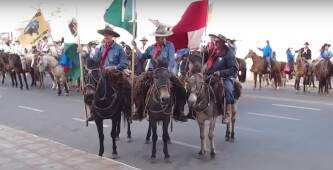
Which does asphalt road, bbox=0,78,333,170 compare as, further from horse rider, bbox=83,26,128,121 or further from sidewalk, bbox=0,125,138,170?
horse rider, bbox=83,26,128,121

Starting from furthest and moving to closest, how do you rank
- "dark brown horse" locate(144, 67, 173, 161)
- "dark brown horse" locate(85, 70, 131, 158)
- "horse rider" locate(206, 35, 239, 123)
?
"horse rider" locate(206, 35, 239, 123) < "dark brown horse" locate(85, 70, 131, 158) < "dark brown horse" locate(144, 67, 173, 161)

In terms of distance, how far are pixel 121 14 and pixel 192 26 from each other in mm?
1496

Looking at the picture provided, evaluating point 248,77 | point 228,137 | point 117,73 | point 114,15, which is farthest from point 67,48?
point 248,77

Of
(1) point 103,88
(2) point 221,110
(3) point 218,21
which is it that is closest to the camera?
(1) point 103,88

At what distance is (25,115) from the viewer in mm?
15609

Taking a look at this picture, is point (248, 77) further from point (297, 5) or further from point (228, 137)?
point (228, 137)

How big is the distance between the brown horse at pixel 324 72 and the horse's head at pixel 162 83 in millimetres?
15362

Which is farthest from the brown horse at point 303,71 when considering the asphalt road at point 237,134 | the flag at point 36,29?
the flag at point 36,29

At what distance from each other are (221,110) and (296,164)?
182 centimetres

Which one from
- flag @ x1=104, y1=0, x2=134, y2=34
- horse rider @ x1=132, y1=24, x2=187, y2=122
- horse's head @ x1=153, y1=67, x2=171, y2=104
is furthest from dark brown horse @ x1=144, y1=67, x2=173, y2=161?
flag @ x1=104, y1=0, x2=134, y2=34

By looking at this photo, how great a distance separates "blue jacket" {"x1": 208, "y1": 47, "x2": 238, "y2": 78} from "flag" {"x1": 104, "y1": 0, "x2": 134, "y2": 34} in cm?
189

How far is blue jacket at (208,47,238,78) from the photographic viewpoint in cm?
1036

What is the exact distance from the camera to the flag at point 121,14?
10.6m

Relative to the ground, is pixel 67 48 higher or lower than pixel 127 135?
higher
